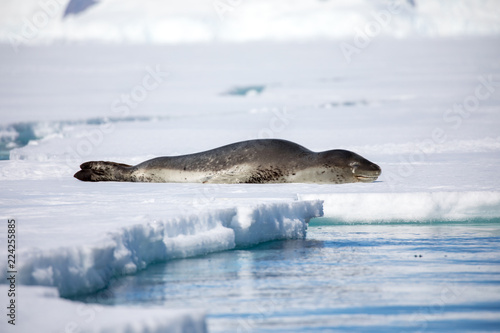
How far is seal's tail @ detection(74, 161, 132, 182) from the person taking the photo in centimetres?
925

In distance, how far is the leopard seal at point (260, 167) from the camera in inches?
326

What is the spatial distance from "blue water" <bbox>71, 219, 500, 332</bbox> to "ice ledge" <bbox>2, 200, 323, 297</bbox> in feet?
0.26

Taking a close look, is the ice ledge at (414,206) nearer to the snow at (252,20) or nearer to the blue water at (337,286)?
the blue water at (337,286)

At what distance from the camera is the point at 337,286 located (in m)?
3.99

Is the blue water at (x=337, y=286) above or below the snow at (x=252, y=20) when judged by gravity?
below

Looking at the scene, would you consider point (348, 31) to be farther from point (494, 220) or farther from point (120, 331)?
point (120, 331)

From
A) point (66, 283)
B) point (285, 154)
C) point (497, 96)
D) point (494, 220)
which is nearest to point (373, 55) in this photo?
point (497, 96)

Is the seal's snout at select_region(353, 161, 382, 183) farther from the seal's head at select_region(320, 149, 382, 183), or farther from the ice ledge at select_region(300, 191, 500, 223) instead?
the ice ledge at select_region(300, 191, 500, 223)

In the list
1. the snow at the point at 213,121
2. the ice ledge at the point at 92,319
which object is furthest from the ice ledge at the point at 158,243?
the ice ledge at the point at 92,319

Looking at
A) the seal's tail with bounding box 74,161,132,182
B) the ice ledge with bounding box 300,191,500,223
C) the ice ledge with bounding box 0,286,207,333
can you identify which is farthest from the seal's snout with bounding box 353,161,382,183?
the ice ledge with bounding box 0,286,207,333

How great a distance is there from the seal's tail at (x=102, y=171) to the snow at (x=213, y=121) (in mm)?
475

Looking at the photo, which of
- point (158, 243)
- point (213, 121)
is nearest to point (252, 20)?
point (213, 121)

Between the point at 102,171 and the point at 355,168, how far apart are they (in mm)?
3340

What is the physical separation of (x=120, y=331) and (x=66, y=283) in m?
1.17
